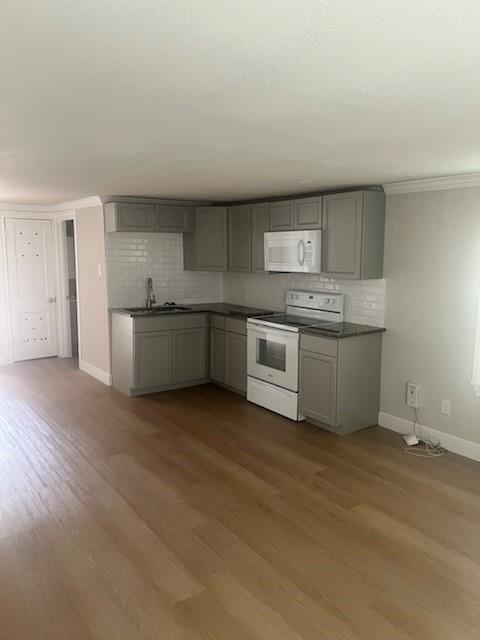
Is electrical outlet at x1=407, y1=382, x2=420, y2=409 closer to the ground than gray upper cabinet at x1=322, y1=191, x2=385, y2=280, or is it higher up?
closer to the ground

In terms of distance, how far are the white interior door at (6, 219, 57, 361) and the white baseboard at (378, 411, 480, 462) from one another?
508cm

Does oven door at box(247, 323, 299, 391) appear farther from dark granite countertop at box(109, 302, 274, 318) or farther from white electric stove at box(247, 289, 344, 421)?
dark granite countertop at box(109, 302, 274, 318)

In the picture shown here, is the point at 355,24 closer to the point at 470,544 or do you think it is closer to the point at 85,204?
the point at 470,544

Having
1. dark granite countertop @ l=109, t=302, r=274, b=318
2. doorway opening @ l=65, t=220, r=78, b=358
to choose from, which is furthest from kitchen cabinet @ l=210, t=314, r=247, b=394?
doorway opening @ l=65, t=220, r=78, b=358

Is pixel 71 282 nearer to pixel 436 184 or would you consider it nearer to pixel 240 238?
pixel 240 238

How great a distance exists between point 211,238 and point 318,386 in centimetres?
252

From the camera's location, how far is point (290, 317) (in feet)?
18.2

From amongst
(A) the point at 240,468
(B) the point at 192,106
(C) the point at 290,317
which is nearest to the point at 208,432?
(A) the point at 240,468

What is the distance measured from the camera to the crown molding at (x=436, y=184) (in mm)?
3832

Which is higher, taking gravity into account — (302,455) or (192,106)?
(192,106)

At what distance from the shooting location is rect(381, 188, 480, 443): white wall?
3.96 m

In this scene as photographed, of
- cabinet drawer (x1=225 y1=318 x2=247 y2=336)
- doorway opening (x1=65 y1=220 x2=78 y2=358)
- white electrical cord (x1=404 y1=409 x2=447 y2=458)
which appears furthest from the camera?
doorway opening (x1=65 y1=220 x2=78 y2=358)

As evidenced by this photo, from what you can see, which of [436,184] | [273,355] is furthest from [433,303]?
[273,355]

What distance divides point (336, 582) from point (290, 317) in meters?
3.31
